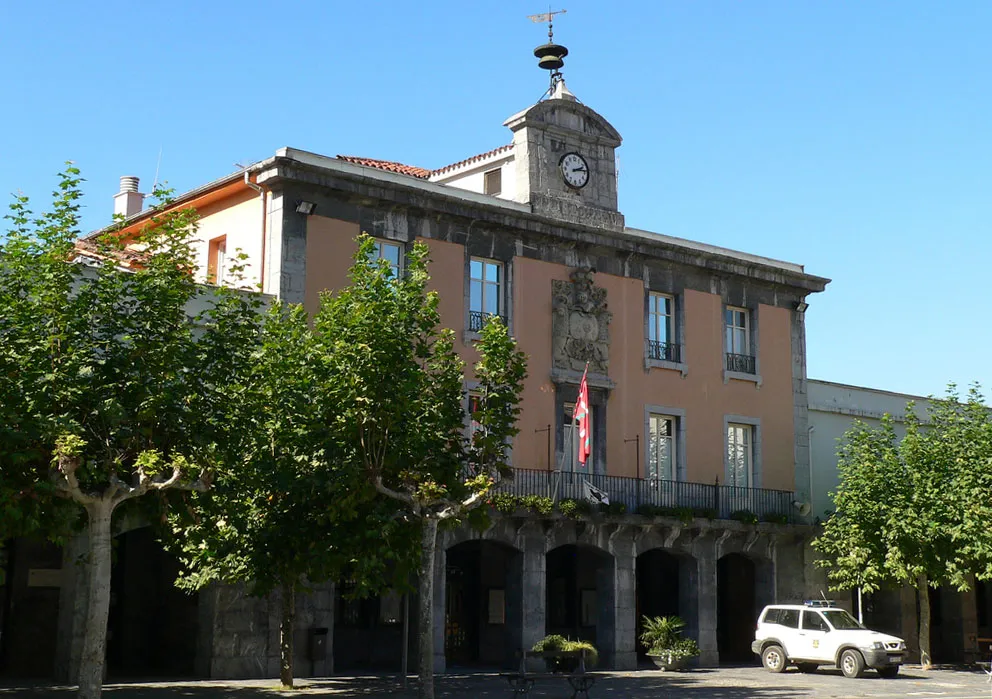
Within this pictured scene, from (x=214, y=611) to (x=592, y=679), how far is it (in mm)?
8100

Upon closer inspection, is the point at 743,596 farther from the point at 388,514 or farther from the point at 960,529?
the point at 388,514

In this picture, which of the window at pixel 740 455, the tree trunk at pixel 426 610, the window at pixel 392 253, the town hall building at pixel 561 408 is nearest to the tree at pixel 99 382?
the tree trunk at pixel 426 610

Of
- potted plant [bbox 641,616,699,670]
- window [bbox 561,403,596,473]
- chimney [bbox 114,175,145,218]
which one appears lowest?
potted plant [bbox 641,616,699,670]

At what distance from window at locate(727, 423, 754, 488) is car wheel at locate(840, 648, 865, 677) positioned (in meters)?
6.82

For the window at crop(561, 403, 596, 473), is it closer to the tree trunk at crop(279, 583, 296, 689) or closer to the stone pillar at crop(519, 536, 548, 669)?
the stone pillar at crop(519, 536, 548, 669)

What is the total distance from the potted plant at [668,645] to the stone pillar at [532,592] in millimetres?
3092

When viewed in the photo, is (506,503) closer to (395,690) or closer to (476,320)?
(476,320)

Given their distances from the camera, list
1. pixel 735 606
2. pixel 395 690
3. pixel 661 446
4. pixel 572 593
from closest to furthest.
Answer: pixel 395 690
pixel 661 446
pixel 572 593
pixel 735 606

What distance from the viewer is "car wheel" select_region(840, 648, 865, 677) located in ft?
96.3

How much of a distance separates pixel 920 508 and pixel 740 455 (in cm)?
498

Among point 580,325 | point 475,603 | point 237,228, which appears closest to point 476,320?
point 580,325

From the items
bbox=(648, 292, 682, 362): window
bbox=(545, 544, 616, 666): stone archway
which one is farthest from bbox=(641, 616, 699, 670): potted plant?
bbox=(648, 292, 682, 362): window

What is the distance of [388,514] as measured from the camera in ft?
73.7

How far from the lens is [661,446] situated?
1356 inches
